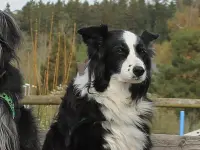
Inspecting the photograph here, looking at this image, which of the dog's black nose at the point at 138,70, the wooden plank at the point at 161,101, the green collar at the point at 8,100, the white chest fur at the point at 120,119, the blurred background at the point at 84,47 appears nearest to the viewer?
the green collar at the point at 8,100

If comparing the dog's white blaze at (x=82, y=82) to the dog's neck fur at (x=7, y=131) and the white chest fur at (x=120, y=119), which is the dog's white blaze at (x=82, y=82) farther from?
the dog's neck fur at (x=7, y=131)

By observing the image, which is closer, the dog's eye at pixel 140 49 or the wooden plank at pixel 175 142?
Answer: the dog's eye at pixel 140 49

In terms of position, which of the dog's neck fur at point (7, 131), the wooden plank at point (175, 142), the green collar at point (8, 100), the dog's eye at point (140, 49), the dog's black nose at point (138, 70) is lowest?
the wooden plank at point (175, 142)

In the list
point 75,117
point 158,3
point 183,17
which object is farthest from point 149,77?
point 158,3

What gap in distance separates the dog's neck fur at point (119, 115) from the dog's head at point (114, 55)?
8 centimetres

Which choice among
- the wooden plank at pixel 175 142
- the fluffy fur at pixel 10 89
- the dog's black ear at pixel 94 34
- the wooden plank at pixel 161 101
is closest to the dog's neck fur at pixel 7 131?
the fluffy fur at pixel 10 89

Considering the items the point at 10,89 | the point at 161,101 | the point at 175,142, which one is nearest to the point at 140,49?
the point at 175,142

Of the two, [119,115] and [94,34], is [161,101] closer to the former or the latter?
[119,115]

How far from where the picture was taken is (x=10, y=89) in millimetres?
2988

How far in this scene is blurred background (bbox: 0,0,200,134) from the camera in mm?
5734

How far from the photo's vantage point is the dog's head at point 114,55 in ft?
11.1

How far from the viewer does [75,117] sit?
11.3 feet

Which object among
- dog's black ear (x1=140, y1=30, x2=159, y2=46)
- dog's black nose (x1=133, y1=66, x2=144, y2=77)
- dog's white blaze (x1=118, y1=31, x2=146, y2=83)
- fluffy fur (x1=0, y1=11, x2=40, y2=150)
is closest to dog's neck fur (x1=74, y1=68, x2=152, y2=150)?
dog's white blaze (x1=118, y1=31, x2=146, y2=83)

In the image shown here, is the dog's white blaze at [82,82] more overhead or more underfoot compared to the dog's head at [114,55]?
more underfoot
